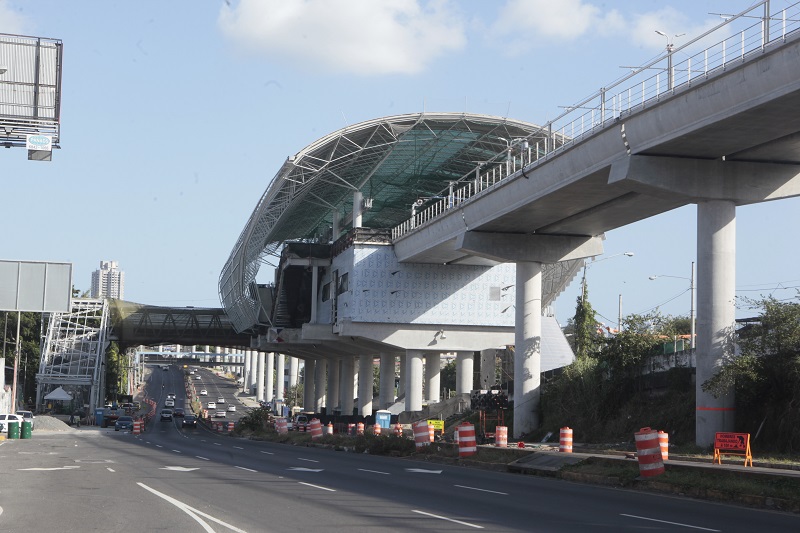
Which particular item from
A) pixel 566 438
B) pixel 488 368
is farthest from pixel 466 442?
pixel 488 368

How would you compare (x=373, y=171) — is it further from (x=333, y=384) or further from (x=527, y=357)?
(x=333, y=384)

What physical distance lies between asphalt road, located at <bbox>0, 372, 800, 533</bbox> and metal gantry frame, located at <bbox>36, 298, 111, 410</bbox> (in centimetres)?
8159

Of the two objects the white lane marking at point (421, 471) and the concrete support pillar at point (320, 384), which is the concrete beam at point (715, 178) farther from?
the concrete support pillar at point (320, 384)

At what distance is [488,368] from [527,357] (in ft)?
112

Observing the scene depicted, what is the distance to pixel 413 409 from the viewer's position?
245 feet

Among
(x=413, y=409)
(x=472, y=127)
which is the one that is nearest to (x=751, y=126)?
(x=472, y=127)

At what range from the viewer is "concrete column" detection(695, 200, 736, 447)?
34.7 meters

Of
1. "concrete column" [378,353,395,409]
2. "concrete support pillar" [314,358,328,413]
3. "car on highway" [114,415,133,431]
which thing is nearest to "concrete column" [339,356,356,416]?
"concrete support pillar" [314,358,328,413]

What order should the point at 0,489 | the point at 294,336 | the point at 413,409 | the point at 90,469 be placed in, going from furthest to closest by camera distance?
the point at 294,336
the point at 413,409
the point at 90,469
the point at 0,489

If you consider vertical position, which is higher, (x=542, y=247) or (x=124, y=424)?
(x=542, y=247)

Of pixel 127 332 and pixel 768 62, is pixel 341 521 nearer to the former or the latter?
pixel 768 62

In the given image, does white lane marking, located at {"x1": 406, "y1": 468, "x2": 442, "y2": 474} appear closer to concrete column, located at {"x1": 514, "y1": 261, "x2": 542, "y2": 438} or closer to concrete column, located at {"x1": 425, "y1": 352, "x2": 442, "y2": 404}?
concrete column, located at {"x1": 514, "y1": 261, "x2": 542, "y2": 438}

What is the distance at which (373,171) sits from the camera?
2933 inches

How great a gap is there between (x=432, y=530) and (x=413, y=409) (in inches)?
2395
